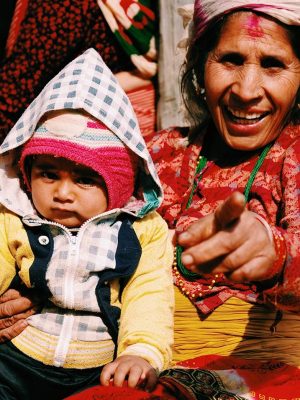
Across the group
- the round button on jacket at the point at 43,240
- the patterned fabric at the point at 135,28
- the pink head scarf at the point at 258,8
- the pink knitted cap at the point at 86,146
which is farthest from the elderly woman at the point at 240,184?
the patterned fabric at the point at 135,28

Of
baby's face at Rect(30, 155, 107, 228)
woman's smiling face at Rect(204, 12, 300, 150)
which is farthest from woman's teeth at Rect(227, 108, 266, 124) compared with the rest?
baby's face at Rect(30, 155, 107, 228)

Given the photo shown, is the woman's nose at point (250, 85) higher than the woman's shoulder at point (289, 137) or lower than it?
higher

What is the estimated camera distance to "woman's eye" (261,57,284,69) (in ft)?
8.87

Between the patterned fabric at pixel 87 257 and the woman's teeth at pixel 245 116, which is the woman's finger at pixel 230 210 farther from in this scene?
the woman's teeth at pixel 245 116

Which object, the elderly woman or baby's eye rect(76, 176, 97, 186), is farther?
baby's eye rect(76, 176, 97, 186)

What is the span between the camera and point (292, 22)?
2.64 m

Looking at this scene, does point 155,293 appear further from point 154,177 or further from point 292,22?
point 292,22

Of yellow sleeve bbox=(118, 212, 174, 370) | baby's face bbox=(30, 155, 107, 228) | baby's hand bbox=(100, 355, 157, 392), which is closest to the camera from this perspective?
baby's hand bbox=(100, 355, 157, 392)

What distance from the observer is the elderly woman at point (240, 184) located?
8.14 ft

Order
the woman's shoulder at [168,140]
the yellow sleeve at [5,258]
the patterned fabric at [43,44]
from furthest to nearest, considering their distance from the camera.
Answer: the patterned fabric at [43,44]
the woman's shoulder at [168,140]
the yellow sleeve at [5,258]

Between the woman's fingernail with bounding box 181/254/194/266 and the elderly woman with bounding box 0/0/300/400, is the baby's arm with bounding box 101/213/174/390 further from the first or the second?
the woman's fingernail with bounding box 181/254/194/266

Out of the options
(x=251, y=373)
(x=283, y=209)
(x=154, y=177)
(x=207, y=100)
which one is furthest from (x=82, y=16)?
(x=251, y=373)

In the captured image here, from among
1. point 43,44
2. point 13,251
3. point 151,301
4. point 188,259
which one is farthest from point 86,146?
point 43,44

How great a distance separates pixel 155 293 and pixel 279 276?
0.59 metres
